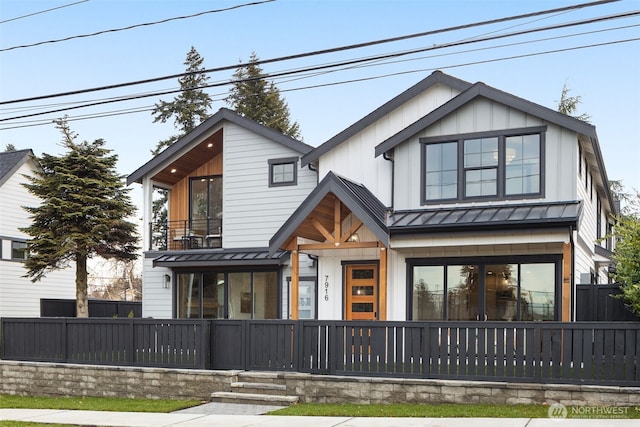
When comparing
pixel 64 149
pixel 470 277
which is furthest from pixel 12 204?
pixel 470 277

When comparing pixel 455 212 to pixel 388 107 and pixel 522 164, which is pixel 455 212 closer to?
pixel 522 164

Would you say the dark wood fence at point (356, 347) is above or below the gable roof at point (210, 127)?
below

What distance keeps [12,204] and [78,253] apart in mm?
7452

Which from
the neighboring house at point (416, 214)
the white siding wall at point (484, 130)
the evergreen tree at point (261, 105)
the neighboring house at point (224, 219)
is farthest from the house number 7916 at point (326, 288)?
the evergreen tree at point (261, 105)

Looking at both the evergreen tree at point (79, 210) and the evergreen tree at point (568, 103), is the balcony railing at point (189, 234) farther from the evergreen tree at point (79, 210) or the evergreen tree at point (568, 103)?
the evergreen tree at point (568, 103)

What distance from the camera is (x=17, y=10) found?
1483 cm

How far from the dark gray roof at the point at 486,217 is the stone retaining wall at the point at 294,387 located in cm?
373

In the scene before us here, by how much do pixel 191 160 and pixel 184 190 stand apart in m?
1.02

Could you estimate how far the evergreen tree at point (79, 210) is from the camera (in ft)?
69.6

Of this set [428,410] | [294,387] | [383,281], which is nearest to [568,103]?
[383,281]

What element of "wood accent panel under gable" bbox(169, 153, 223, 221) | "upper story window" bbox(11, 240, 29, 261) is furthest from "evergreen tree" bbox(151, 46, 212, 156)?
"wood accent panel under gable" bbox(169, 153, 223, 221)

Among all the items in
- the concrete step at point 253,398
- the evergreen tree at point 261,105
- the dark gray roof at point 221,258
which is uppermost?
the evergreen tree at point 261,105

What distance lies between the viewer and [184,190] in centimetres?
2102

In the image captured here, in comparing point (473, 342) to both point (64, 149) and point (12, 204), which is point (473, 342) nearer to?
point (64, 149)
